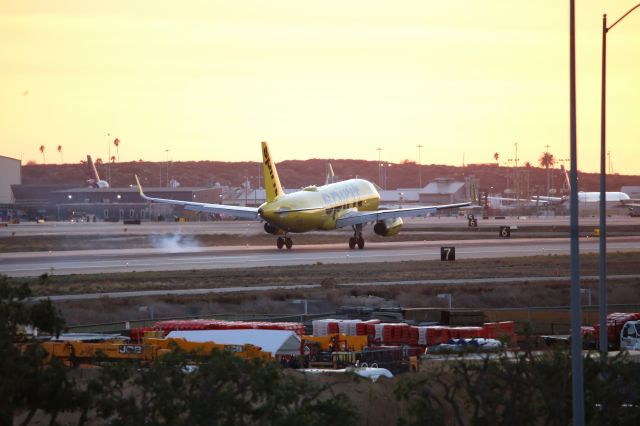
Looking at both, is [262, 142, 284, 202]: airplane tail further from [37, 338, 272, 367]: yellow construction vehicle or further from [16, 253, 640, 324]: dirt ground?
[37, 338, 272, 367]: yellow construction vehicle

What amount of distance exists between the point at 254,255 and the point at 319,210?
20.7 ft

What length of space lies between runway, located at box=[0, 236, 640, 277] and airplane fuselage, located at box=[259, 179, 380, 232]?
2183mm

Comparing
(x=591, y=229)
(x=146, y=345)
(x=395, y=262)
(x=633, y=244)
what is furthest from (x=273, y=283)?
(x=591, y=229)

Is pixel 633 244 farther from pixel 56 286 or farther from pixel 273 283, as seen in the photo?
pixel 56 286

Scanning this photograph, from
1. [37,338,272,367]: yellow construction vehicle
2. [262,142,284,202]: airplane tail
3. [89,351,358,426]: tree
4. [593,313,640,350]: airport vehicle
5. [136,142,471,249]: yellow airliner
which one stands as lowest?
[593,313,640,350]: airport vehicle

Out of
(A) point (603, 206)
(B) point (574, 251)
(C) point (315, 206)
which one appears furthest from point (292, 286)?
(B) point (574, 251)

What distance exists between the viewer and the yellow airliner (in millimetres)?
83375

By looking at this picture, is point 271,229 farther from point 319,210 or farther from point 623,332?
point 623,332

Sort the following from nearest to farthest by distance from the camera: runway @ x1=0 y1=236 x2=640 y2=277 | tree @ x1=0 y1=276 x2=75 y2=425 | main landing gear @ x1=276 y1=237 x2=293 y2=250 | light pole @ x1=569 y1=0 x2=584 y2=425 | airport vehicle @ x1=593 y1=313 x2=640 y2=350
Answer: light pole @ x1=569 y1=0 x2=584 y2=425
tree @ x1=0 y1=276 x2=75 y2=425
airport vehicle @ x1=593 y1=313 x2=640 y2=350
runway @ x1=0 y1=236 x2=640 y2=277
main landing gear @ x1=276 y1=237 x2=293 y2=250

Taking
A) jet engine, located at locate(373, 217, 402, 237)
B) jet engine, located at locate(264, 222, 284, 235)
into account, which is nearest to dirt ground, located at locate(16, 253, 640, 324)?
jet engine, located at locate(264, 222, 284, 235)

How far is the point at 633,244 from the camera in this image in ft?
304

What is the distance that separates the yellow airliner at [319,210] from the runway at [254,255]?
5.70 ft

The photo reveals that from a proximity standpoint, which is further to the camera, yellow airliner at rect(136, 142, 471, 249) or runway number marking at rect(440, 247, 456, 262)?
yellow airliner at rect(136, 142, 471, 249)

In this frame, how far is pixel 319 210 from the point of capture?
281 ft
